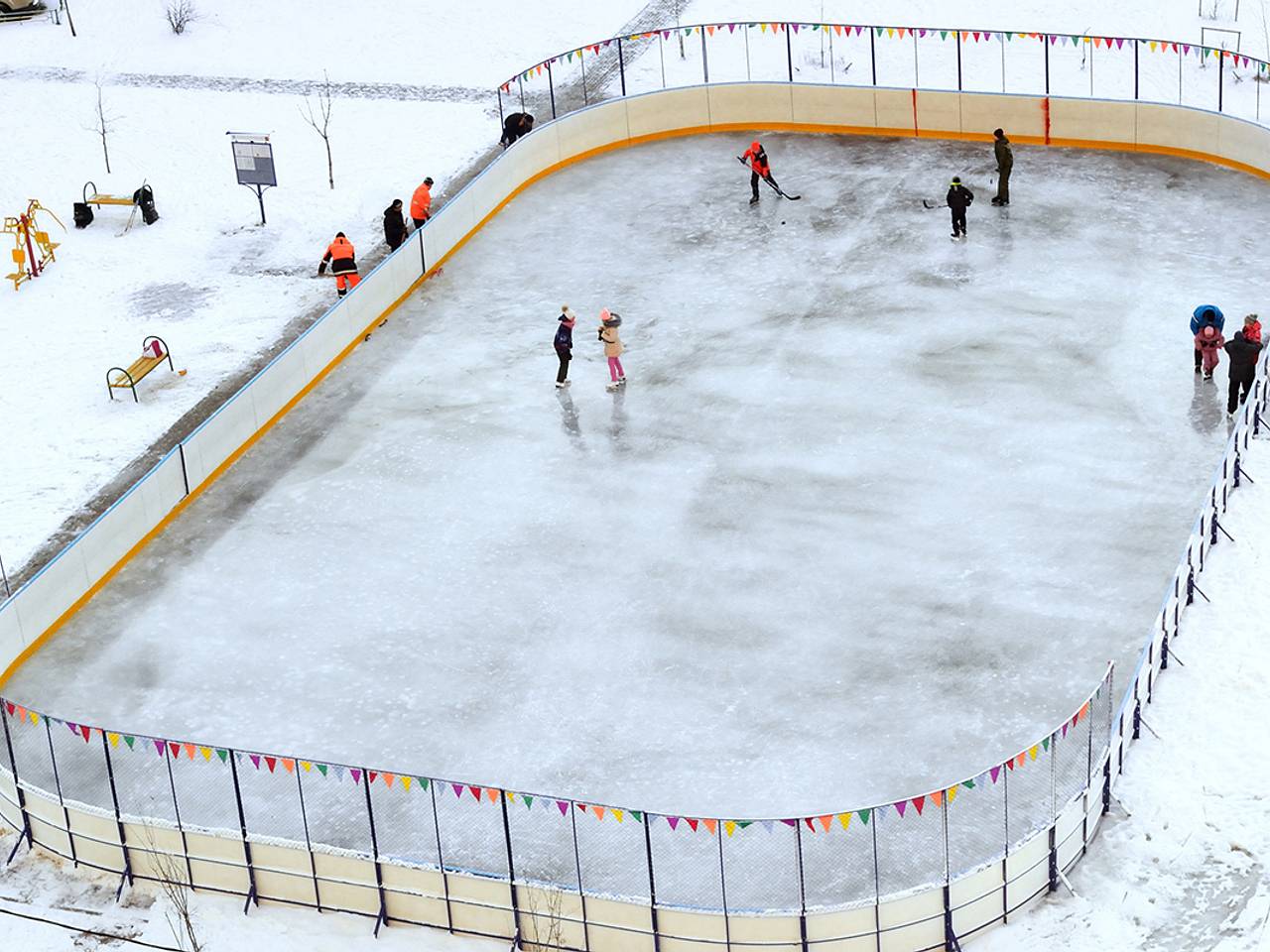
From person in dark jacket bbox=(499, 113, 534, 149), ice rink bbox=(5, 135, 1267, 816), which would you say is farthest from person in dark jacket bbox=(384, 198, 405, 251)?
person in dark jacket bbox=(499, 113, 534, 149)

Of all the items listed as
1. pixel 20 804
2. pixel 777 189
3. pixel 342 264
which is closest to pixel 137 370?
pixel 342 264

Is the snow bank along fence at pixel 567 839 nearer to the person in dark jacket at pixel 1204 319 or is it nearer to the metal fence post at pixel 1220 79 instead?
the person in dark jacket at pixel 1204 319

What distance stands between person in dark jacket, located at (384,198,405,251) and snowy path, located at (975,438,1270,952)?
1493 centimetres

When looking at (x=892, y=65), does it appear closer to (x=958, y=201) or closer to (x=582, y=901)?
(x=958, y=201)

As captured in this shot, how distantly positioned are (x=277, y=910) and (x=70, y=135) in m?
22.6

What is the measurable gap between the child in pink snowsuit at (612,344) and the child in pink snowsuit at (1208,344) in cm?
776

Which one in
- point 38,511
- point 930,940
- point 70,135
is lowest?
point 930,940

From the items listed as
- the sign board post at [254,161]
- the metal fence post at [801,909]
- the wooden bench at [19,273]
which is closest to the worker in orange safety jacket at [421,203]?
the sign board post at [254,161]

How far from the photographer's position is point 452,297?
31.8 metres

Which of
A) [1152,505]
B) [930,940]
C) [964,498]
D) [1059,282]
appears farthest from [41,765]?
[1059,282]

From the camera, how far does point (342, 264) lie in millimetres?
31703

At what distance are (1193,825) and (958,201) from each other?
14.3 m

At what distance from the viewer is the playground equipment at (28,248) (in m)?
32.9

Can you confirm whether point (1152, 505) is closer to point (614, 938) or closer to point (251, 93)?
point (614, 938)
